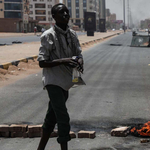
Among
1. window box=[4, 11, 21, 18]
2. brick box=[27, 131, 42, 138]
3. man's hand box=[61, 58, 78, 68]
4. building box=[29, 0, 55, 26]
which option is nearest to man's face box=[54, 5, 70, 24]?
man's hand box=[61, 58, 78, 68]

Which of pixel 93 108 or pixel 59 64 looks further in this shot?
pixel 93 108

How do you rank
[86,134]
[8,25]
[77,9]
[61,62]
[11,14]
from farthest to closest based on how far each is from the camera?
[77,9] < [11,14] < [8,25] < [86,134] < [61,62]

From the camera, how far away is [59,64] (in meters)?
3.70

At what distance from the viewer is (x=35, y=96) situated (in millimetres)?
8312

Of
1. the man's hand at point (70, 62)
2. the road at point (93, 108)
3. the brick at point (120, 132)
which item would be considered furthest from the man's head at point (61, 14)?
the brick at point (120, 132)

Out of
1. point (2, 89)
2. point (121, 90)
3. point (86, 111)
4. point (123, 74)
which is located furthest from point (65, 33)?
point (123, 74)

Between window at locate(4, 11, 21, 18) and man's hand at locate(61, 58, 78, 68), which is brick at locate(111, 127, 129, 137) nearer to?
man's hand at locate(61, 58, 78, 68)

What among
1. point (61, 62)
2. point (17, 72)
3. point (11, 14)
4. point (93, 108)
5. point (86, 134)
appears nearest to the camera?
point (61, 62)

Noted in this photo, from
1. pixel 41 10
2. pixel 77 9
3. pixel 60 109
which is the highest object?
pixel 77 9

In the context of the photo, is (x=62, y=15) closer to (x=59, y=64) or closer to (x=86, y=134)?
(x=59, y=64)

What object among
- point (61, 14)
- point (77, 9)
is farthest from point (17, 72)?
point (77, 9)

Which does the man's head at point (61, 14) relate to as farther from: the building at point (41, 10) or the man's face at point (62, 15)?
the building at point (41, 10)

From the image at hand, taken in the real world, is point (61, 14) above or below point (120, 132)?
above

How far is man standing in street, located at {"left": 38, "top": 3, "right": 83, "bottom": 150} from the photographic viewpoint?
372 cm
